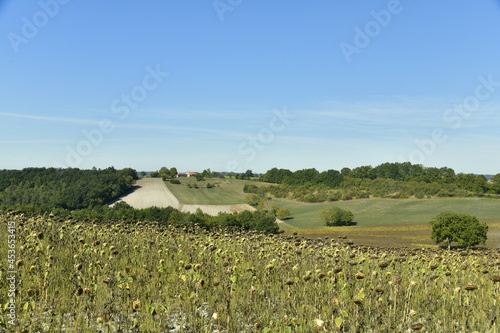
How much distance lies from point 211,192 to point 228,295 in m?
101

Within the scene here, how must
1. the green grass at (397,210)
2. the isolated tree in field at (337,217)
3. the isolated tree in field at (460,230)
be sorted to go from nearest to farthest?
the isolated tree in field at (460,230)
the isolated tree in field at (337,217)
the green grass at (397,210)

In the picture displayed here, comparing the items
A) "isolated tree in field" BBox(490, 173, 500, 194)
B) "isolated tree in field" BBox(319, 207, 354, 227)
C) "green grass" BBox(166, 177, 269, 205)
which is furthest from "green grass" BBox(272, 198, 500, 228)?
"isolated tree in field" BBox(490, 173, 500, 194)

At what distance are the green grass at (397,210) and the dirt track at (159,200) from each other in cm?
1435

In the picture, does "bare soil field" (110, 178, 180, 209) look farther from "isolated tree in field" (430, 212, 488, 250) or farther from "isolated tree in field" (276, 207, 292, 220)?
"isolated tree in field" (430, 212, 488, 250)

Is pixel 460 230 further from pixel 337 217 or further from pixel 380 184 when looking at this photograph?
pixel 380 184

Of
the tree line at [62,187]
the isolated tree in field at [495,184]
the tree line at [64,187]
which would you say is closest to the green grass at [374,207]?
the tree line at [64,187]

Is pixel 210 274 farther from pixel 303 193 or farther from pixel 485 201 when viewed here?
pixel 303 193

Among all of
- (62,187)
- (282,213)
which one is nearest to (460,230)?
(282,213)

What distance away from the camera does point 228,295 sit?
4754 millimetres

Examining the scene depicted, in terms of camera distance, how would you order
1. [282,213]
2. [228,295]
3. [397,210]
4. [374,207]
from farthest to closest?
[374,207], [282,213], [397,210], [228,295]

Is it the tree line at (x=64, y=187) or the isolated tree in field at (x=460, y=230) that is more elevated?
the tree line at (x=64, y=187)

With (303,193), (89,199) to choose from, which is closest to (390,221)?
(303,193)

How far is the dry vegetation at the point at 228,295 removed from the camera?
14.6 ft

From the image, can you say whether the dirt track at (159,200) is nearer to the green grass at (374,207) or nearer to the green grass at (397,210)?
the green grass at (374,207)
